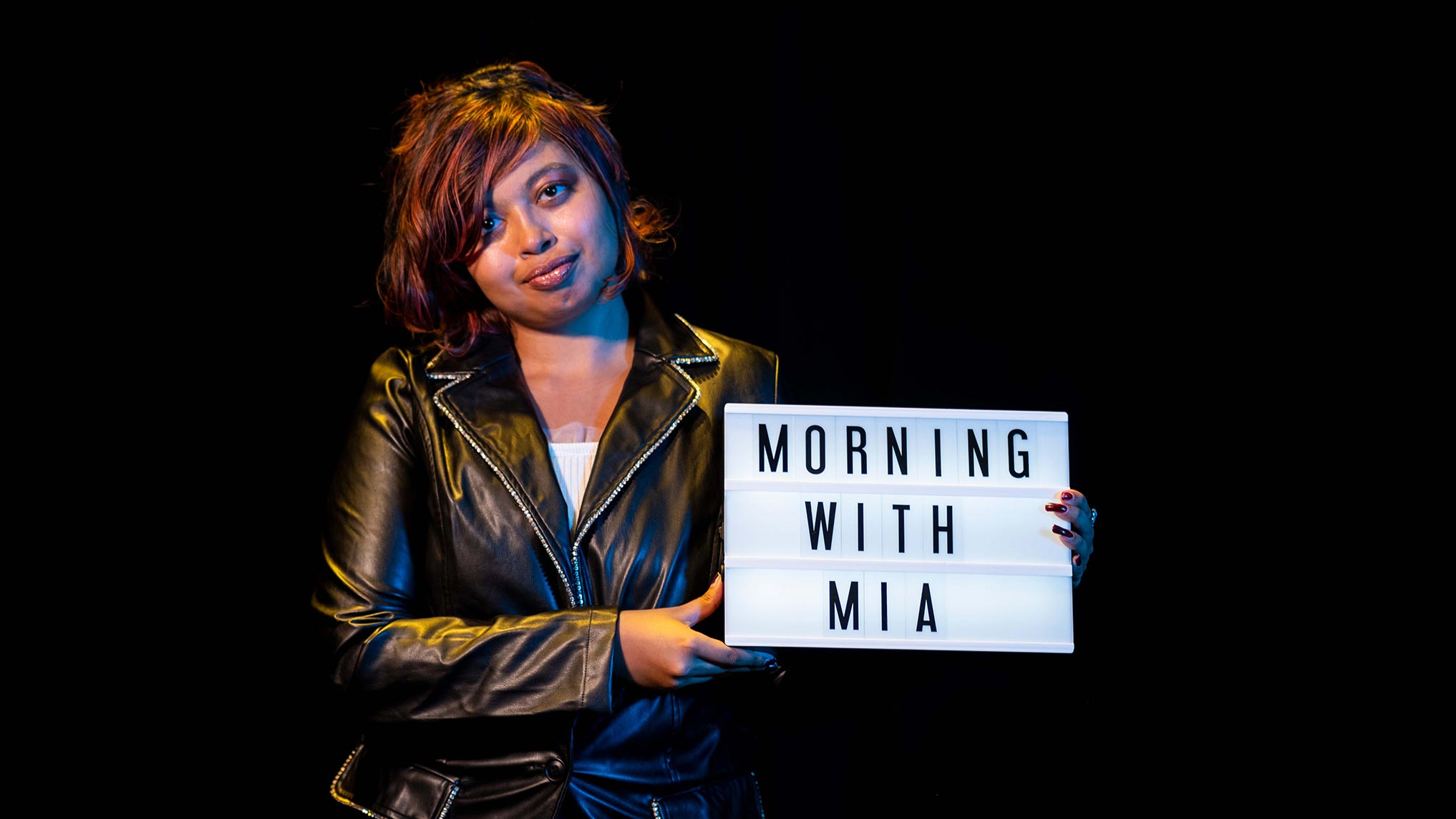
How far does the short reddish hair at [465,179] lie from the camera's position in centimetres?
162

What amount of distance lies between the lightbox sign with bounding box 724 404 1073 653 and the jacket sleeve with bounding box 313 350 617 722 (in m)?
0.21

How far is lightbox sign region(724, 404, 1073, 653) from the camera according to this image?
143 centimetres

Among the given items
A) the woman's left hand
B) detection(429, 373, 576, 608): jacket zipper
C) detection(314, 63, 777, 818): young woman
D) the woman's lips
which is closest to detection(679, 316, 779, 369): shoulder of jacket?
detection(314, 63, 777, 818): young woman

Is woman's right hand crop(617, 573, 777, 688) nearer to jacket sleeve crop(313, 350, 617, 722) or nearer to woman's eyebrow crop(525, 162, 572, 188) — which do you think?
jacket sleeve crop(313, 350, 617, 722)

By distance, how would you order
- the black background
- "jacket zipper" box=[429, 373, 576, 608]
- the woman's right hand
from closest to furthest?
the woman's right hand < "jacket zipper" box=[429, 373, 576, 608] < the black background

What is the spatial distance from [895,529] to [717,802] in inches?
16.8

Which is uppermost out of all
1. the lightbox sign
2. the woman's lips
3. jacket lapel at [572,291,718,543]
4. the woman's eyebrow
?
the woman's eyebrow

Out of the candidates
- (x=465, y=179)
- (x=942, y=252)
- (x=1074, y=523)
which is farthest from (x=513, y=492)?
(x=942, y=252)

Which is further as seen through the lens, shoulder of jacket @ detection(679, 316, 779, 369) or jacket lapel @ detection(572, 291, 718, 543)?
shoulder of jacket @ detection(679, 316, 779, 369)

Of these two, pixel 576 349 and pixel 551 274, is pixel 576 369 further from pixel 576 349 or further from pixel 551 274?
pixel 551 274

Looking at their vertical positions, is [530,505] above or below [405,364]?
below

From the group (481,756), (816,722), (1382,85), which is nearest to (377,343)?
(481,756)

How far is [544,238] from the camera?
5.25 feet

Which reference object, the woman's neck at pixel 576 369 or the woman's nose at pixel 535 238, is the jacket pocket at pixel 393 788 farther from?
the woman's nose at pixel 535 238
